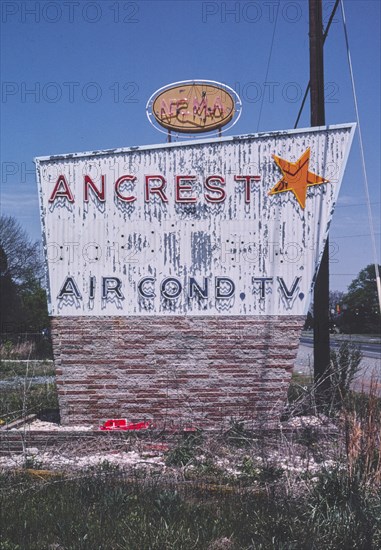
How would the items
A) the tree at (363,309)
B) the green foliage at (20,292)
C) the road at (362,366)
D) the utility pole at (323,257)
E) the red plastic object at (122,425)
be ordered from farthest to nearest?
1. the tree at (363,309)
2. the green foliage at (20,292)
3. the utility pole at (323,257)
4. the road at (362,366)
5. the red plastic object at (122,425)

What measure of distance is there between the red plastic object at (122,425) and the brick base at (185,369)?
92 mm

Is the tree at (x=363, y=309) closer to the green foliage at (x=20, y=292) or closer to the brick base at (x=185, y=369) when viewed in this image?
the green foliage at (x=20, y=292)

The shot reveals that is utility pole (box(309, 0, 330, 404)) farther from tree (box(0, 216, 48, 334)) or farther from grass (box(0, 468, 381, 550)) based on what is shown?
tree (box(0, 216, 48, 334))

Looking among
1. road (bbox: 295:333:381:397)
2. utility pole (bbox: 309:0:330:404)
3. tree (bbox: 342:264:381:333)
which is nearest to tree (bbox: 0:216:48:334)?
road (bbox: 295:333:381:397)

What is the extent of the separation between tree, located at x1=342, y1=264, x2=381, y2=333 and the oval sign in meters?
70.0

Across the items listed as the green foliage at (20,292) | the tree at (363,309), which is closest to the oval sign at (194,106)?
the green foliage at (20,292)

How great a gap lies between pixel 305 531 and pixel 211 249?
198 inches

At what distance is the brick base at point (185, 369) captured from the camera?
9.85m

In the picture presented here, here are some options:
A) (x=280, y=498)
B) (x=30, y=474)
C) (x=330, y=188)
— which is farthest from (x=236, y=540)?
(x=330, y=188)

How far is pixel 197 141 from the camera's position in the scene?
10.1 m

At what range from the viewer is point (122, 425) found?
32.2 feet

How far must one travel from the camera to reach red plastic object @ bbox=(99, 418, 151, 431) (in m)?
9.66

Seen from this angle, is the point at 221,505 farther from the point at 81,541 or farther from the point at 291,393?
the point at 291,393

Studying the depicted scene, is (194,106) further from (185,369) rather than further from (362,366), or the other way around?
(362,366)
